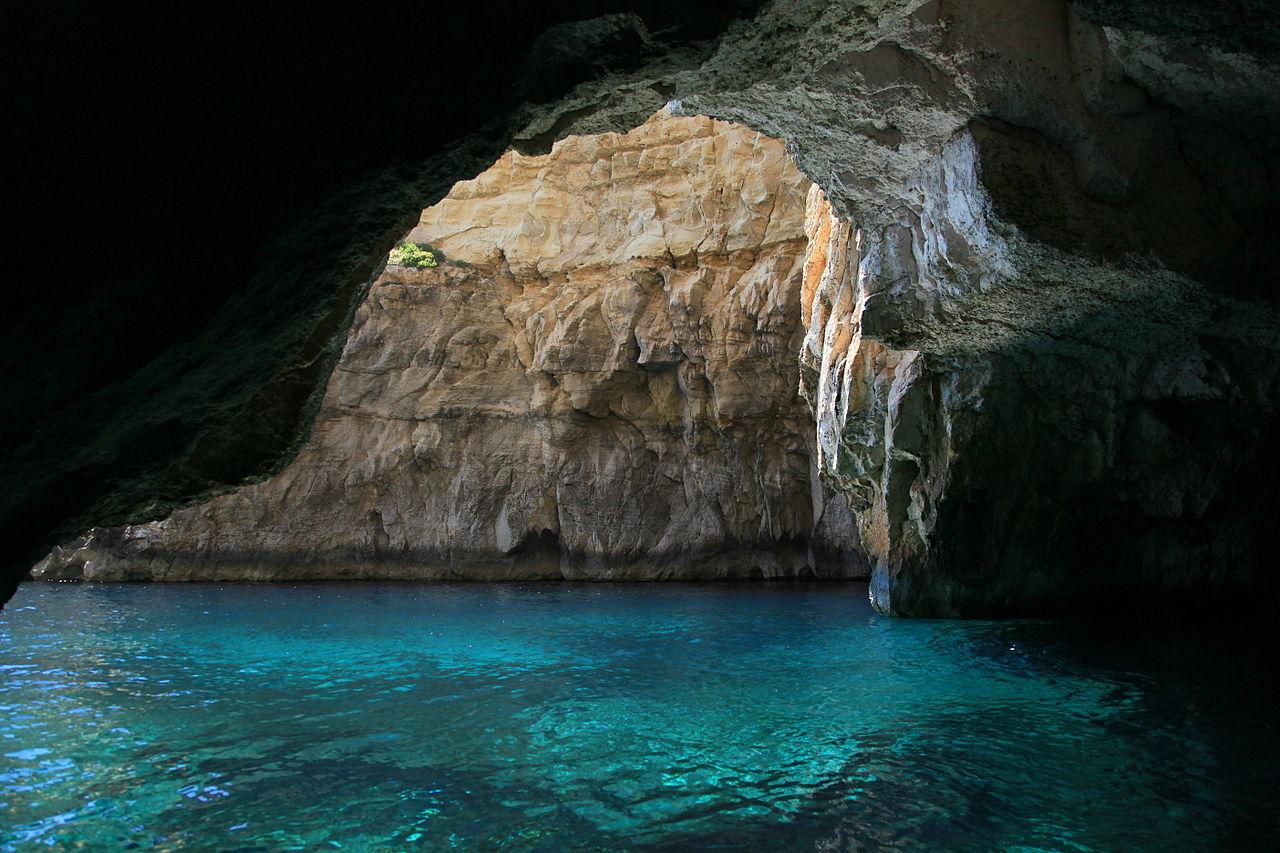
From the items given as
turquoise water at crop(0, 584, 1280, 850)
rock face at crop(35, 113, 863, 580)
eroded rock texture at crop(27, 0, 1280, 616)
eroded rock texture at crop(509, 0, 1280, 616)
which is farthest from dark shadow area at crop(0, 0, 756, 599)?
rock face at crop(35, 113, 863, 580)

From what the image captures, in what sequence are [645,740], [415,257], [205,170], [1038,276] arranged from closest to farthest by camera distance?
[205,170] → [645,740] → [1038,276] → [415,257]

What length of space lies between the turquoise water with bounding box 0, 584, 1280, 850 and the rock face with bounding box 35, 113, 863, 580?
11.5m

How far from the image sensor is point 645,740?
6914mm

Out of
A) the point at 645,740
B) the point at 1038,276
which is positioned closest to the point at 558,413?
the point at 1038,276

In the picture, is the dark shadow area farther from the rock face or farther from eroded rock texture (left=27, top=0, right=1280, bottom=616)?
the rock face

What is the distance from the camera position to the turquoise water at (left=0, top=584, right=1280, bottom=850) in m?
5.00

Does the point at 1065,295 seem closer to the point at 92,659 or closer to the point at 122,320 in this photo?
the point at 122,320

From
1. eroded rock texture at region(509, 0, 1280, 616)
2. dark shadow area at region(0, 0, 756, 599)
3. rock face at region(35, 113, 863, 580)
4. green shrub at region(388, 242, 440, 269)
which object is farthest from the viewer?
green shrub at region(388, 242, 440, 269)

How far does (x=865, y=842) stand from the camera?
15.6 feet

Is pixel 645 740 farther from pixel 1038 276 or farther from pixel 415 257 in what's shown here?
pixel 415 257

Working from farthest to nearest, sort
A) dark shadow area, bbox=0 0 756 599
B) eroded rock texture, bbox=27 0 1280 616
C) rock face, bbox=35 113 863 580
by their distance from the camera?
rock face, bbox=35 113 863 580 → eroded rock texture, bbox=27 0 1280 616 → dark shadow area, bbox=0 0 756 599

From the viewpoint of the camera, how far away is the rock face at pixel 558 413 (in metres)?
23.7

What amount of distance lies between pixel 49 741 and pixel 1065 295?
9.81 metres

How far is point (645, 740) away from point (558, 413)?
1896 centimetres
